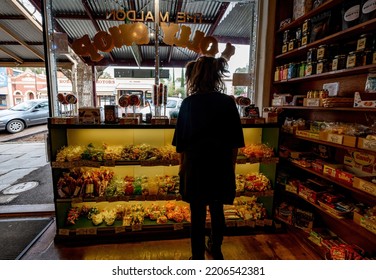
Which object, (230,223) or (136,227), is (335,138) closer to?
(230,223)

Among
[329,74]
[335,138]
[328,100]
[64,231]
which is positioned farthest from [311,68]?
[64,231]

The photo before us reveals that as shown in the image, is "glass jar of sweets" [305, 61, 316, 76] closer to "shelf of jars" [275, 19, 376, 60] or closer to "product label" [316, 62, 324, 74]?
"product label" [316, 62, 324, 74]

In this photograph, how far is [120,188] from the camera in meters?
2.40

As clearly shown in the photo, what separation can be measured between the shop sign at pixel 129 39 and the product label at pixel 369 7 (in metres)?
1.47

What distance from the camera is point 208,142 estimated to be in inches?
63.4

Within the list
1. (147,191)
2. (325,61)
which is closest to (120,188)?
(147,191)

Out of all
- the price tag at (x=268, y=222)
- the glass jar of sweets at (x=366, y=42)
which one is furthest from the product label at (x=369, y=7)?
the price tag at (x=268, y=222)

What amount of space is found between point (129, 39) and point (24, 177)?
3908 millimetres

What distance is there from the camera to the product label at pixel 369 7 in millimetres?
1718

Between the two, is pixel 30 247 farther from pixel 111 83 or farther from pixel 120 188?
pixel 111 83

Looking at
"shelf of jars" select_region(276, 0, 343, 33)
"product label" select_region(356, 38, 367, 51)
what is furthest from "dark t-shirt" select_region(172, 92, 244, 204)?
"shelf of jars" select_region(276, 0, 343, 33)

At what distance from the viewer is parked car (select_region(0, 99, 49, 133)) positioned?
30.3ft

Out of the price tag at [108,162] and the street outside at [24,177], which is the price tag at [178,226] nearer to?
the price tag at [108,162]

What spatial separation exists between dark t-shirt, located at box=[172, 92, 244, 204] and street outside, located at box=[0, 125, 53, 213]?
1.90 meters
